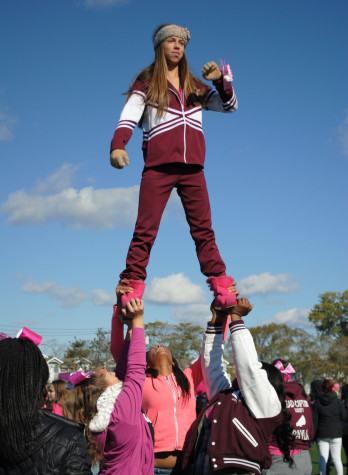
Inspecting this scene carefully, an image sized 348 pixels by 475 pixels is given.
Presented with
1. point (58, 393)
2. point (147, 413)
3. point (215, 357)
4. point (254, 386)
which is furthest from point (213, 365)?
point (58, 393)

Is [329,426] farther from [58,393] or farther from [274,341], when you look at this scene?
[274,341]

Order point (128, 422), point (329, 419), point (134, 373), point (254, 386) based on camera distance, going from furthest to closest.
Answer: point (329, 419)
point (254, 386)
point (134, 373)
point (128, 422)

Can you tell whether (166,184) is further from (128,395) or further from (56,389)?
(56,389)

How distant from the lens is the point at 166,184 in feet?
14.5

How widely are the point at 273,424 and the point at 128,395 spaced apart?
928 millimetres

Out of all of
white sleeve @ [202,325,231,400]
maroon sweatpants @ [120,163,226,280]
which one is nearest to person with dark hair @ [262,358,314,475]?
white sleeve @ [202,325,231,400]

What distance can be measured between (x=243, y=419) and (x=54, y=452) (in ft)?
4.13

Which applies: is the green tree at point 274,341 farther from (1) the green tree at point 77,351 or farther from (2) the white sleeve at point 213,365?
(2) the white sleeve at point 213,365

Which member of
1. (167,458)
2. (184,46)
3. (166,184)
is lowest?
(167,458)

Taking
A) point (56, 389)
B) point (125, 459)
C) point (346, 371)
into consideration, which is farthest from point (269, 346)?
point (125, 459)

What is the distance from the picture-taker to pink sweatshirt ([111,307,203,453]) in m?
4.46

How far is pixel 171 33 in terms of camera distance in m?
4.57

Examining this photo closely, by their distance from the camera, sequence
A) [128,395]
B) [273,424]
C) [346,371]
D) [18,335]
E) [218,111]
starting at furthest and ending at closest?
[346,371] → [218,111] → [273,424] → [128,395] → [18,335]

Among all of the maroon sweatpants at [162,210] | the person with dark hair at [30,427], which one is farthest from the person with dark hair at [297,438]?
the person with dark hair at [30,427]
